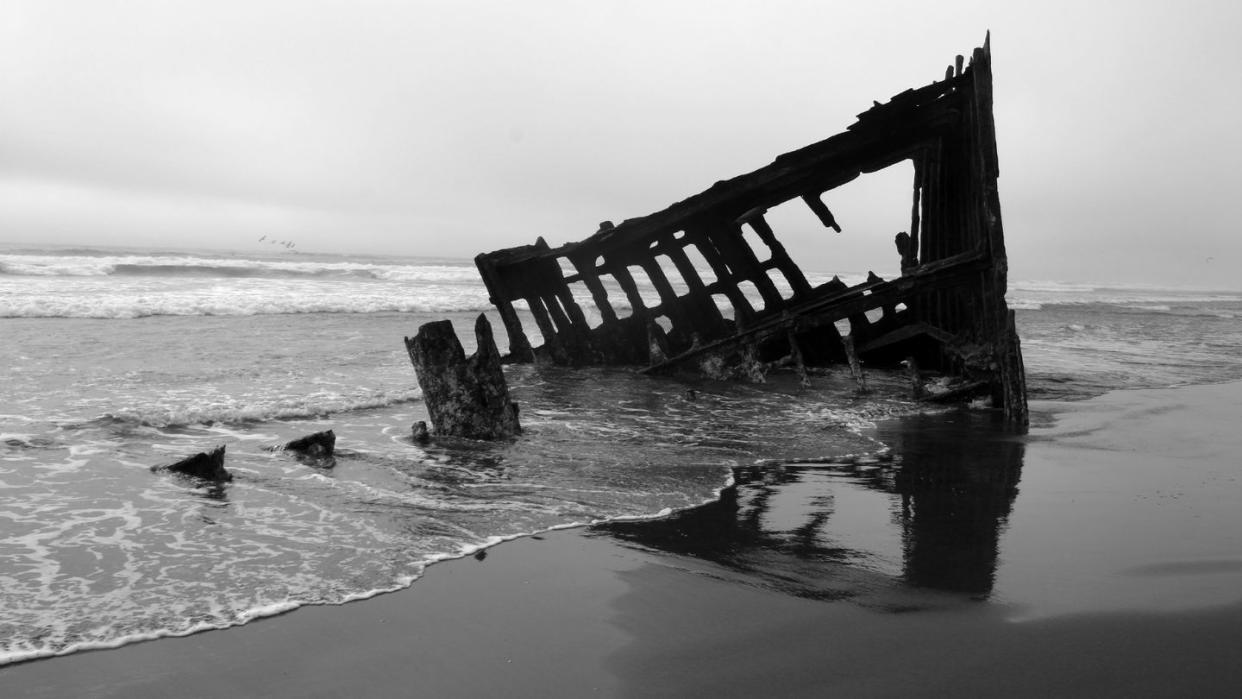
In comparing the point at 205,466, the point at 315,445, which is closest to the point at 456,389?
the point at 315,445

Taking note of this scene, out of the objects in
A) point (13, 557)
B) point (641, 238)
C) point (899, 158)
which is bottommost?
point (13, 557)

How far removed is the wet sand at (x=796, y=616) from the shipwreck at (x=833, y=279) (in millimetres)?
3947

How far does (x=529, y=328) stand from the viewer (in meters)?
21.2

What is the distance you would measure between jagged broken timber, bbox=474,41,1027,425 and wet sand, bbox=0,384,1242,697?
13.0 feet

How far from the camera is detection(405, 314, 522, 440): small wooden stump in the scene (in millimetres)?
6859

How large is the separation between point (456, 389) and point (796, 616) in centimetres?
427

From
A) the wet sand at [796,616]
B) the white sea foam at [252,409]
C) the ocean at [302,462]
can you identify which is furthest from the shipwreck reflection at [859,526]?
the white sea foam at [252,409]

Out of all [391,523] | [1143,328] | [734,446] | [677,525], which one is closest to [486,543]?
[391,523]

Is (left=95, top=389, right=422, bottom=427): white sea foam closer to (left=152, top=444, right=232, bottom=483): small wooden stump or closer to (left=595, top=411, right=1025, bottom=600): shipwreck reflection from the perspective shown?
(left=152, top=444, right=232, bottom=483): small wooden stump

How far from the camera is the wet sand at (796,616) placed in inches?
105

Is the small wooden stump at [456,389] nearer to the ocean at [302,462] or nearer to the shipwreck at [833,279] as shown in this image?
the ocean at [302,462]

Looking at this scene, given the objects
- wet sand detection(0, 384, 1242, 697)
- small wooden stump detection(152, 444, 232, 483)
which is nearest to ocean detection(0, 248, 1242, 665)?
small wooden stump detection(152, 444, 232, 483)

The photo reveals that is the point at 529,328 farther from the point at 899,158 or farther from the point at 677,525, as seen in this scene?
the point at 677,525

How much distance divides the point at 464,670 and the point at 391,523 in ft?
5.96
